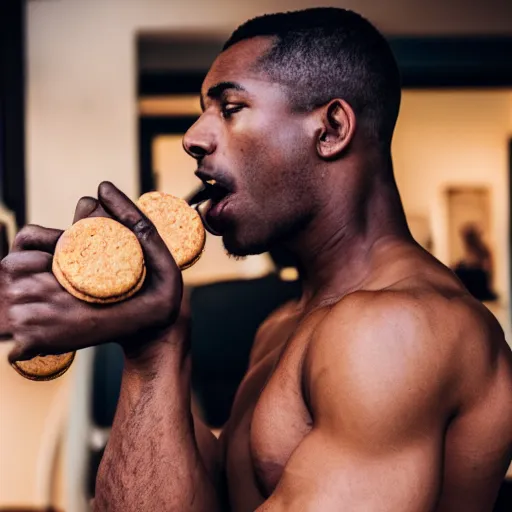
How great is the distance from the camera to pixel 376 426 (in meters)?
0.91

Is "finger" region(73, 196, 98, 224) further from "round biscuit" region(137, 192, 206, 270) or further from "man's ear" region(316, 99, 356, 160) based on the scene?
"man's ear" region(316, 99, 356, 160)

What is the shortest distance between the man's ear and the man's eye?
0.40 feet

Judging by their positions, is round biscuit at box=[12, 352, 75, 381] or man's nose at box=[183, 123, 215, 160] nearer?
round biscuit at box=[12, 352, 75, 381]

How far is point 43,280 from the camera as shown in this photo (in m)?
0.97

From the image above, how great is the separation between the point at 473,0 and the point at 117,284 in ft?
9.70

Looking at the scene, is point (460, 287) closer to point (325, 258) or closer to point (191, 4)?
point (325, 258)

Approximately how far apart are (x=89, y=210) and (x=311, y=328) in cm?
34

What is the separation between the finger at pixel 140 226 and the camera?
100 centimetres

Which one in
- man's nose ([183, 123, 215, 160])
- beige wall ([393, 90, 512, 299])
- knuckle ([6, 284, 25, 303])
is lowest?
beige wall ([393, 90, 512, 299])

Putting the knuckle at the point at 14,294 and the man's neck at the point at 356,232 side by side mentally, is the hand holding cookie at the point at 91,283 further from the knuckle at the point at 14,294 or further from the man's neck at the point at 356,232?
the man's neck at the point at 356,232

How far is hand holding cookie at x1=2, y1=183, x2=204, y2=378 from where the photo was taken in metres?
0.95

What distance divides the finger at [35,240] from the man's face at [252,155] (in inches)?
11.3

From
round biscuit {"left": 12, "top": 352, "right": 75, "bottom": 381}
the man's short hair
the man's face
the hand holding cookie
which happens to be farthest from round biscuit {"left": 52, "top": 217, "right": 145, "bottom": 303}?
the man's short hair

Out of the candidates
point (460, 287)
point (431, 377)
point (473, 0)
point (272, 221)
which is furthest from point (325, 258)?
point (473, 0)
